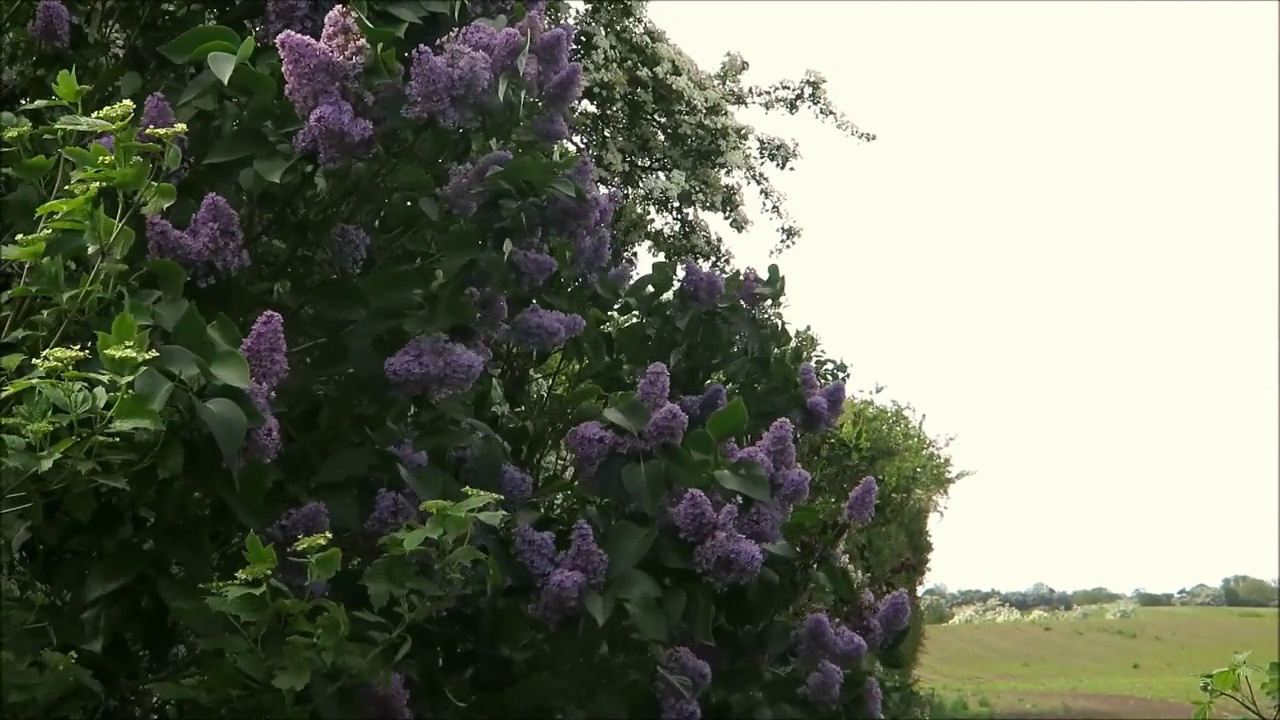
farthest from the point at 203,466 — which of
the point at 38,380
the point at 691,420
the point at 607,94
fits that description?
the point at 607,94

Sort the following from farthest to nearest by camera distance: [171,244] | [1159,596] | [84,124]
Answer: [1159,596], [171,244], [84,124]

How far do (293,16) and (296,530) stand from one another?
2.39 ft

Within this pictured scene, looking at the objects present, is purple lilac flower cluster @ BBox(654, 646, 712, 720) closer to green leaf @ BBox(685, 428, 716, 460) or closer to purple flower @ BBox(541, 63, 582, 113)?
green leaf @ BBox(685, 428, 716, 460)

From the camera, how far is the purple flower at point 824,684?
5.64 feet

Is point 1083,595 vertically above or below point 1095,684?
above

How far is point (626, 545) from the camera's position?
146cm

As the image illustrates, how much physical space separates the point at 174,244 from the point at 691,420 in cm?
82

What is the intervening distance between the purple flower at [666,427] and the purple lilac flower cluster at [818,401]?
495 millimetres

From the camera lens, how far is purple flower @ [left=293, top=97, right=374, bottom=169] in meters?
1.41

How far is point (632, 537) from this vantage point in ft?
4.81

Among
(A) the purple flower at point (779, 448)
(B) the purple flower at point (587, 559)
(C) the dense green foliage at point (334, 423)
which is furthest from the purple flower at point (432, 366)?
(A) the purple flower at point (779, 448)

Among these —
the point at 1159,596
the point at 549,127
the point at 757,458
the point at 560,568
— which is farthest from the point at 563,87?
the point at 1159,596

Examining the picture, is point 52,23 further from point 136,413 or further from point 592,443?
point 592,443

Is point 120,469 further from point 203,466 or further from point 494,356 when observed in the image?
point 494,356
